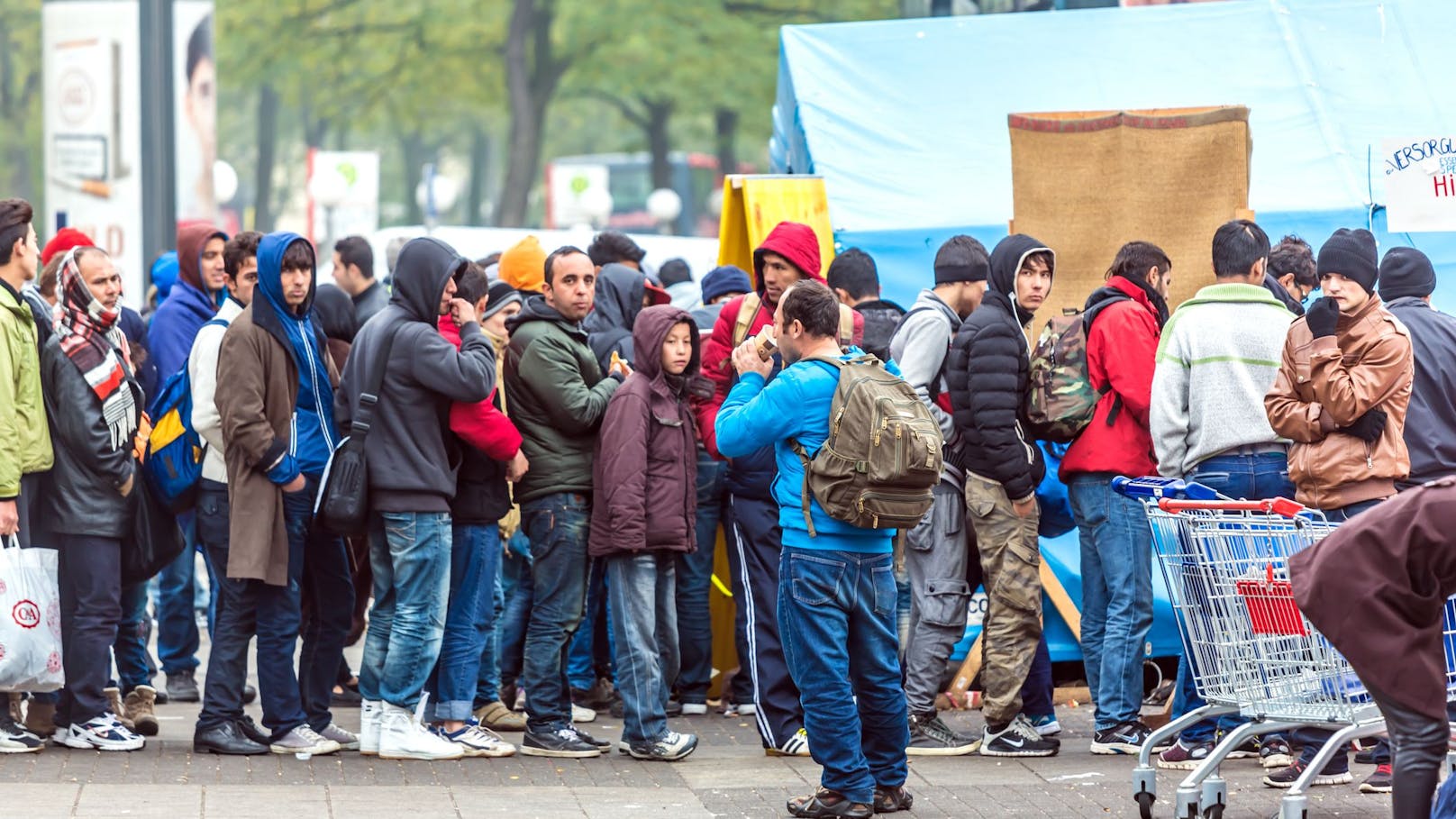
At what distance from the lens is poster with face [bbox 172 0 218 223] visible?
21.4 meters

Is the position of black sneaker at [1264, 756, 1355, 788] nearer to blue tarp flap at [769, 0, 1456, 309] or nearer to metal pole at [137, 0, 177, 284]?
blue tarp flap at [769, 0, 1456, 309]

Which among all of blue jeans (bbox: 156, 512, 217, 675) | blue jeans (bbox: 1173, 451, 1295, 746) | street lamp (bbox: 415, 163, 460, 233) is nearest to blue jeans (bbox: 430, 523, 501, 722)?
blue jeans (bbox: 156, 512, 217, 675)

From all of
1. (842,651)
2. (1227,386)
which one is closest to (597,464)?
(842,651)

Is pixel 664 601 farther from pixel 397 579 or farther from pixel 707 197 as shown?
pixel 707 197

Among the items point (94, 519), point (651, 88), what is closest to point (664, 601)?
point (94, 519)

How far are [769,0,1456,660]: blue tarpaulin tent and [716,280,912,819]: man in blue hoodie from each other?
12.1ft

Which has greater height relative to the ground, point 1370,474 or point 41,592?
point 1370,474

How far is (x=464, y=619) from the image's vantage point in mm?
8234

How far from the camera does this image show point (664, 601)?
8359mm

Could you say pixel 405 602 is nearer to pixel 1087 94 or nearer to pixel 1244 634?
pixel 1244 634

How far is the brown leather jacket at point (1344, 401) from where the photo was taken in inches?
280

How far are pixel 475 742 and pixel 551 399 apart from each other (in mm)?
1477

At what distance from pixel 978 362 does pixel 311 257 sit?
8.99 feet

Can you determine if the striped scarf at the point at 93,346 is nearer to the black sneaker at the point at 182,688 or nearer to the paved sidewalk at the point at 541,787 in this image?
the paved sidewalk at the point at 541,787
